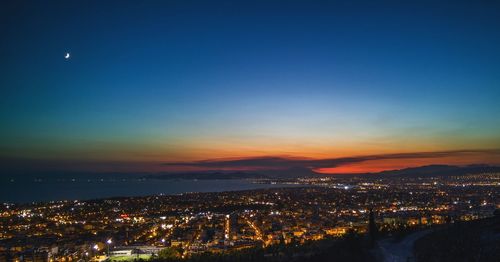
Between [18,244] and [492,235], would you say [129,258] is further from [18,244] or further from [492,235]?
[492,235]

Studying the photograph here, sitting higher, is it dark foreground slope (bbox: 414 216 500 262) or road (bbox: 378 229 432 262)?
dark foreground slope (bbox: 414 216 500 262)

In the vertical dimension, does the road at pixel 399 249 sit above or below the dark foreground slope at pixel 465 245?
below

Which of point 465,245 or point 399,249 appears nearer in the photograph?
point 465,245

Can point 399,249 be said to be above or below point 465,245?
below

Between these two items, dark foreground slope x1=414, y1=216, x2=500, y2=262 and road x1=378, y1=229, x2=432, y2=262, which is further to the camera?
road x1=378, y1=229, x2=432, y2=262
